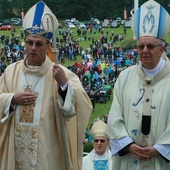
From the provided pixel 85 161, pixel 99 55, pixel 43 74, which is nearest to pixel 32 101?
pixel 43 74

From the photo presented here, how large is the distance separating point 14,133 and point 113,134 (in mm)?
888

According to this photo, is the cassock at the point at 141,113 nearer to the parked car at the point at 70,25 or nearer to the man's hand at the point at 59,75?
the man's hand at the point at 59,75

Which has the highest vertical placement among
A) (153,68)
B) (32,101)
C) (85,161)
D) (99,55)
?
(153,68)

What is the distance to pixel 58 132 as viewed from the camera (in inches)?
173

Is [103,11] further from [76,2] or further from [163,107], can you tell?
[163,107]

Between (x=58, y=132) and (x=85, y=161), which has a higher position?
(x=58, y=132)

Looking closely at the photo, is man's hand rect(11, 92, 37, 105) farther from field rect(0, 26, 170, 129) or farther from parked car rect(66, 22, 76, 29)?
parked car rect(66, 22, 76, 29)

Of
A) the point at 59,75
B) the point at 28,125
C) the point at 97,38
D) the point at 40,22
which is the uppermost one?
the point at 40,22

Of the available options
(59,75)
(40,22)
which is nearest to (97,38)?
(40,22)

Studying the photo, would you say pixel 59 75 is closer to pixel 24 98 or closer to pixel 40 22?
pixel 24 98

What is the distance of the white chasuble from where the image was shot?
436cm

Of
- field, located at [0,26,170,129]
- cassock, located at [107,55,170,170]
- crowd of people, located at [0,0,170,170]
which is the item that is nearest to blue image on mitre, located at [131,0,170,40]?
crowd of people, located at [0,0,170,170]

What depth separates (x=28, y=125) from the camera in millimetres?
4379

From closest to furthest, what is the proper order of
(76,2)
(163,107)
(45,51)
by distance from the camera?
1. (163,107)
2. (45,51)
3. (76,2)
